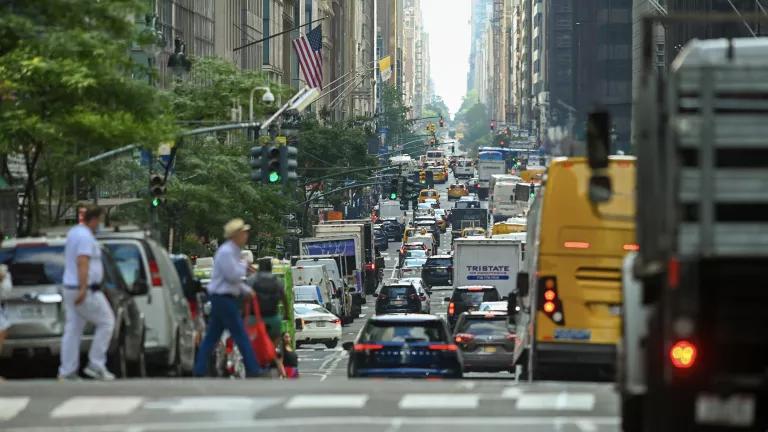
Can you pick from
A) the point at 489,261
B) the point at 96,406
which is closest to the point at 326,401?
the point at 96,406

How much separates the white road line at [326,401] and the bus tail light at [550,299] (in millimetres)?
6476

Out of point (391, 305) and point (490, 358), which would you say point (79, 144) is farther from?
point (391, 305)

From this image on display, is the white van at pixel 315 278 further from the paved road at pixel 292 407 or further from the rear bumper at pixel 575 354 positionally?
the paved road at pixel 292 407

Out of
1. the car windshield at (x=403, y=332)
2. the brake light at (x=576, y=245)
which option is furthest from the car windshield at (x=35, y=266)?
the car windshield at (x=403, y=332)

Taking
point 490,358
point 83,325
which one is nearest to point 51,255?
point 83,325

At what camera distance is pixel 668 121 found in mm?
10172

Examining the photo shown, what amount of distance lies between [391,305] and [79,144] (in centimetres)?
2877

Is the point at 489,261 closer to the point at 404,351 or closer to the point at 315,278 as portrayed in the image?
the point at 315,278

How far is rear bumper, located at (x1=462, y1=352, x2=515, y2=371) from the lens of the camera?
36969mm

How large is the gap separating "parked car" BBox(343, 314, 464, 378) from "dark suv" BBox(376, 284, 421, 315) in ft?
Result: 113

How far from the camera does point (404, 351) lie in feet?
83.7

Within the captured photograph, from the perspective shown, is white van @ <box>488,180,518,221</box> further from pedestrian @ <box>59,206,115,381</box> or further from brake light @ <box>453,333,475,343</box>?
pedestrian @ <box>59,206,115,381</box>

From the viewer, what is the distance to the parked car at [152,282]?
1989 cm

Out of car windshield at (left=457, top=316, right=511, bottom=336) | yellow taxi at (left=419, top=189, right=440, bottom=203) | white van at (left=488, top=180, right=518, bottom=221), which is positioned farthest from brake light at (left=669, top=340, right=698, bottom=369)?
yellow taxi at (left=419, top=189, right=440, bottom=203)
